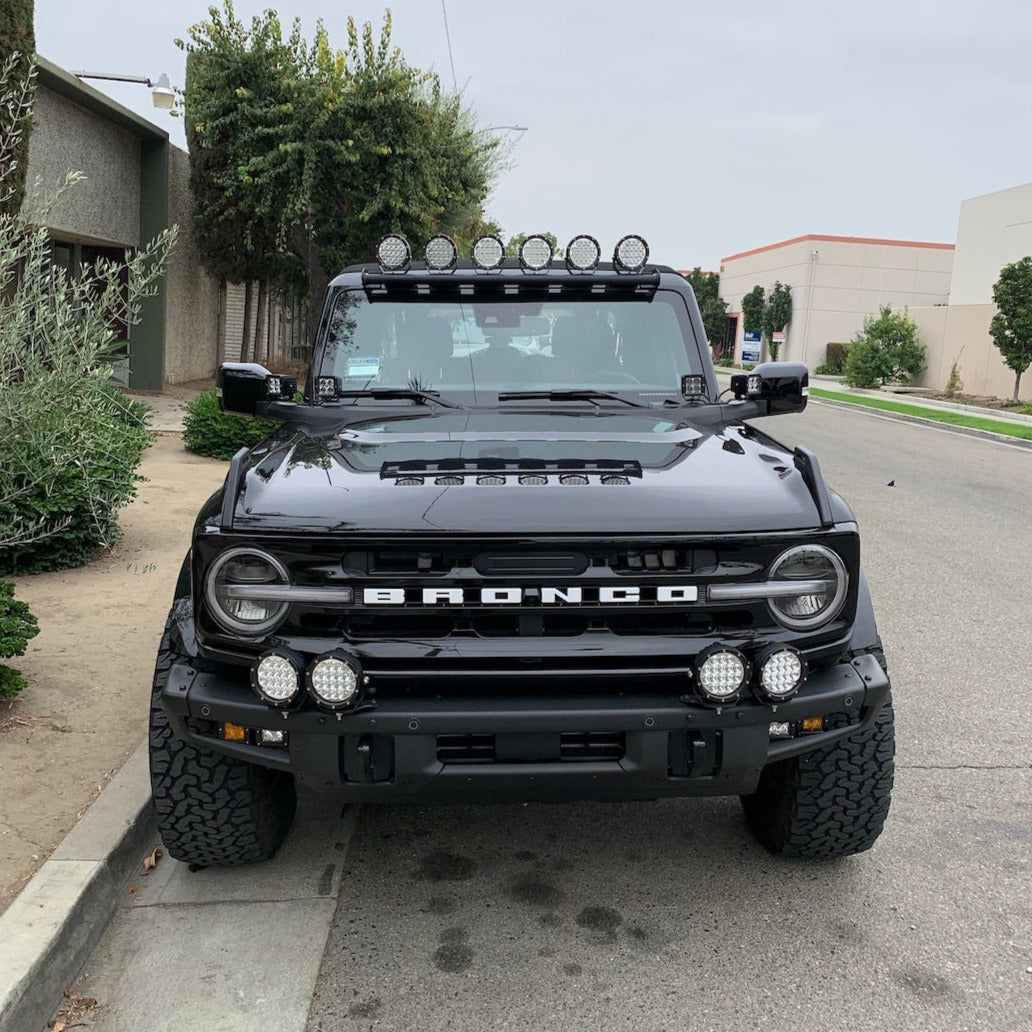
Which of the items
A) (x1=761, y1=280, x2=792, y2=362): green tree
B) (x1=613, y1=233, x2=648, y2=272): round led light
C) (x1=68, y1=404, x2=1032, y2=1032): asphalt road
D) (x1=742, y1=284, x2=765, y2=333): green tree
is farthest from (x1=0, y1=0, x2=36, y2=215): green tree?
(x1=742, y1=284, x2=765, y2=333): green tree

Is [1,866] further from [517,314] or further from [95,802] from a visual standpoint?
[517,314]

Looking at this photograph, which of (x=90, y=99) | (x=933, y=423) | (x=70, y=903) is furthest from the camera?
(x=933, y=423)

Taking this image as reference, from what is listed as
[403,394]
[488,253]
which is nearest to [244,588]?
[403,394]

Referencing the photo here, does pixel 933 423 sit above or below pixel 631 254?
below

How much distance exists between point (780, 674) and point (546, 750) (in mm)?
586

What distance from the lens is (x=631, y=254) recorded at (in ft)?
13.8

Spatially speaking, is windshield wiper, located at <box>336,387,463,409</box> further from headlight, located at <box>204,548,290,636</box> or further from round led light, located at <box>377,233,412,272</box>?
headlight, located at <box>204,548,290,636</box>

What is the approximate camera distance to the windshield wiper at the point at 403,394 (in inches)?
152

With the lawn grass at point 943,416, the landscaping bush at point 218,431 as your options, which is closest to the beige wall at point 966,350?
the lawn grass at point 943,416

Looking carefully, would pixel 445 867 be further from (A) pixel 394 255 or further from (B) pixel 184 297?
(B) pixel 184 297

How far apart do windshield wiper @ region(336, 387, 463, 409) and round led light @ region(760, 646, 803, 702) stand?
1702mm

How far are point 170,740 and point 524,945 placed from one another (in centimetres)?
112

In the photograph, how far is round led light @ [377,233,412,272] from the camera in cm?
413

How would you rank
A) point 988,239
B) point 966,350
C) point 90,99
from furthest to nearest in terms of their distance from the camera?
1. point 988,239
2. point 966,350
3. point 90,99
